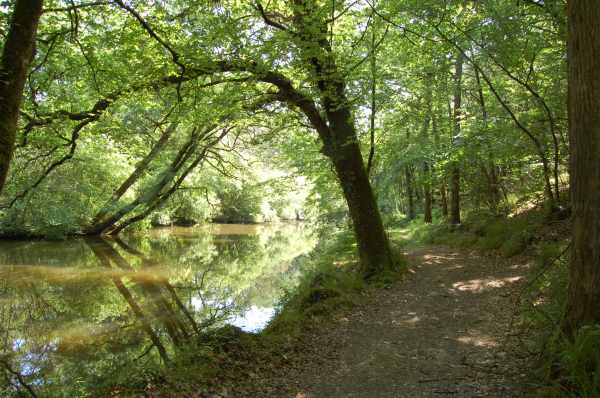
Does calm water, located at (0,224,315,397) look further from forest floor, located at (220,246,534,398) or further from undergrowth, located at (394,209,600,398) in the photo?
undergrowth, located at (394,209,600,398)

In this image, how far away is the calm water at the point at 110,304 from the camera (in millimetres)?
6949

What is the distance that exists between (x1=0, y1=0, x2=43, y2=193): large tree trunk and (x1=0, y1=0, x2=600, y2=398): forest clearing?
0.04 feet

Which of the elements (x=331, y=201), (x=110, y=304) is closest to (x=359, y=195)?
(x=110, y=304)

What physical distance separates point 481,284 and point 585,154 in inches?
227

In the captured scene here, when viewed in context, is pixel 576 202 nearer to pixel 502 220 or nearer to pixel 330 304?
pixel 330 304

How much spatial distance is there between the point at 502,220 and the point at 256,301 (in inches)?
298

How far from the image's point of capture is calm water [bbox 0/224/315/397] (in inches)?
274

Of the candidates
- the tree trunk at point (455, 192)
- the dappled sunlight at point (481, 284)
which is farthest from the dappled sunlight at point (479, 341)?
the tree trunk at point (455, 192)

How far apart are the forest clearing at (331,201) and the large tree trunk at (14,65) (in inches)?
0.5

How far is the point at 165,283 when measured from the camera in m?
13.8

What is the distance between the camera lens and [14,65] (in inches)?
120

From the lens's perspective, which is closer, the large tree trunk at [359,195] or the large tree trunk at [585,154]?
the large tree trunk at [585,154]

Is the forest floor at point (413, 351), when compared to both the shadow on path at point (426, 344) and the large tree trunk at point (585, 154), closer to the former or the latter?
the shadow on path at point (426, 344)

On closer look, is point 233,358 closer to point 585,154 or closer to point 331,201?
point 585,154
